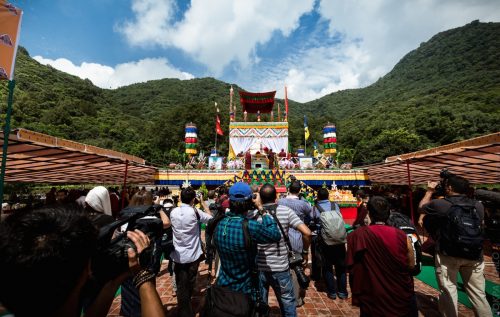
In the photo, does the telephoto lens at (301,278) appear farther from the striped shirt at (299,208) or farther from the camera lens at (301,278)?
the striped shirt at (299,208)

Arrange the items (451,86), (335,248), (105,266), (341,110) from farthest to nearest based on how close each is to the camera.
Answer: (341,110) → (451,86) → (335,248) → (105,266)

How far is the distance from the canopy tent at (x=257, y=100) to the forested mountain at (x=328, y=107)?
48.2 feet

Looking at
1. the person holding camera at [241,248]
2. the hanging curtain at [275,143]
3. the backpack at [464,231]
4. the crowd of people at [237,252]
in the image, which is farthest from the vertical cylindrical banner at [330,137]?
the person holding camera at [241,248]

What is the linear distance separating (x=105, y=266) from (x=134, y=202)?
6.67ft

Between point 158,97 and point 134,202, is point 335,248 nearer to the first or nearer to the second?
point 134,202

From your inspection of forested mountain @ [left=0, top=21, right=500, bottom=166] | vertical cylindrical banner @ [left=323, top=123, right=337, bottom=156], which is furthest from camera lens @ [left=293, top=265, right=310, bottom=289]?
forested mountain @ [left=0, top=21, right=500, bottom=166]

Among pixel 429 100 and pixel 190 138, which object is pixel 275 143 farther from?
pixel 429 100

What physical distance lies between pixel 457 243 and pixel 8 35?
295 inches

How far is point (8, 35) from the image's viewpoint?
13.6 feet

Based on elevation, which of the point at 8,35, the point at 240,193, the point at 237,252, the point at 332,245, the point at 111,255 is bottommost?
the point at 332,245

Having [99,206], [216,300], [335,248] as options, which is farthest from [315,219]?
[99,206]

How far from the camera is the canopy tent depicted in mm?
25250

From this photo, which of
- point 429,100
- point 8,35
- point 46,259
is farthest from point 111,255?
point 429,100

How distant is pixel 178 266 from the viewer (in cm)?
306
